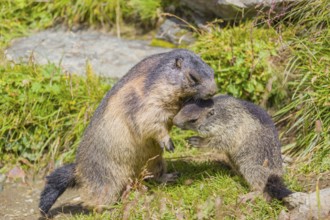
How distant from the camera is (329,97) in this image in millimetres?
7418

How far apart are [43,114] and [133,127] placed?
2242mm

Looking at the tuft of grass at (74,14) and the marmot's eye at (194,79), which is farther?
the tuft of grass at (74,14)

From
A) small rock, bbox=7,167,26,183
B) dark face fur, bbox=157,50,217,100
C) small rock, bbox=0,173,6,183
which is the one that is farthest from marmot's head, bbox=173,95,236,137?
small rock, bbox=0,173,6,183

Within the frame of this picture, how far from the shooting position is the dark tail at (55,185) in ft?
23.1

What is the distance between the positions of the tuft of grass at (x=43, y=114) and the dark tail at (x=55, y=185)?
123 cm

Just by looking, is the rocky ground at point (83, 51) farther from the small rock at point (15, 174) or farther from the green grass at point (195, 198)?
the green grass at point (195, 198)

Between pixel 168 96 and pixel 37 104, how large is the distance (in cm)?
264

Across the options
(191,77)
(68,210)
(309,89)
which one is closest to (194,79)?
(191,77)

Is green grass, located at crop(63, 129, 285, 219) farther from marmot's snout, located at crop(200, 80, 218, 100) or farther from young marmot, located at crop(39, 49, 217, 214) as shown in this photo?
marmot's snout, located at crop(200, 80, 218, 100)

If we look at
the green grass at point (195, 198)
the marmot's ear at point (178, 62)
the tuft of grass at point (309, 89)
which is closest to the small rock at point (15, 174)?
the green grass at point (195, 198)

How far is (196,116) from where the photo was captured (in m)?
6.74

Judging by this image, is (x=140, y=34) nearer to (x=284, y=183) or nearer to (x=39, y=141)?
(x=39, y=141)

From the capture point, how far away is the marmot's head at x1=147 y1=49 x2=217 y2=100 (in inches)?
A: 256

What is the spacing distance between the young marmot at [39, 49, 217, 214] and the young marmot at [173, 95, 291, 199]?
240 mm
